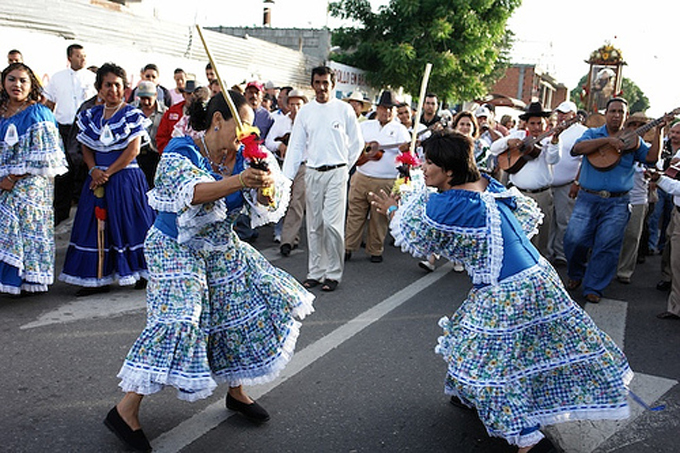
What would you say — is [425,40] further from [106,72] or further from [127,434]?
[127,434]

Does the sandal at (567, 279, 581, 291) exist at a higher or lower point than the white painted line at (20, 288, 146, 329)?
higher

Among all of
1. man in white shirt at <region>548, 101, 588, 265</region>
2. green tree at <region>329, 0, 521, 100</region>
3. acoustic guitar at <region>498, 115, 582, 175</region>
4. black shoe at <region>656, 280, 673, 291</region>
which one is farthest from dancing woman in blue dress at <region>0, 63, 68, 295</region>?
green tree at <region>329, 0, 521, 100</region>

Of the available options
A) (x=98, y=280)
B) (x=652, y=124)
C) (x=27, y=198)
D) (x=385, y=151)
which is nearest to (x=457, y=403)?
(x=98, y=280)

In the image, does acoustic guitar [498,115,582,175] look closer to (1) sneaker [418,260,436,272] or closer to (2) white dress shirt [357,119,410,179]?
(2) white dress shirt [357,119,410,179]

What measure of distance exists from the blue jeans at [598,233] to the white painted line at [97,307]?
430 cm

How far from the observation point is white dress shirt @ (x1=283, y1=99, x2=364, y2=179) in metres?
6.66

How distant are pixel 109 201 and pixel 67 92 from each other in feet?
11.0

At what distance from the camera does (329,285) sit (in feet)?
21.1

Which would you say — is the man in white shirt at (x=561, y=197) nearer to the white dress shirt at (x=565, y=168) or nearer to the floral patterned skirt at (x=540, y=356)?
the white dress shirt at (x=565, y=168)

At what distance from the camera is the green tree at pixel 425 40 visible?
21.9 meters

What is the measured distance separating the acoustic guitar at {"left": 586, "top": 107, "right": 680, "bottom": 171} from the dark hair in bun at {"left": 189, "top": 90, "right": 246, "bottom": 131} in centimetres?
435

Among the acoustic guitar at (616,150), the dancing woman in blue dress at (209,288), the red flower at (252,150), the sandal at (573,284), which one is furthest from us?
the sandal at (573,284)

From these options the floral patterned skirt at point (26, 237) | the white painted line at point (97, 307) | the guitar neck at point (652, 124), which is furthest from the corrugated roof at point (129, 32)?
the guitar neck at point (652, 124)

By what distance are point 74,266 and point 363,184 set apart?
3623 millimetres
